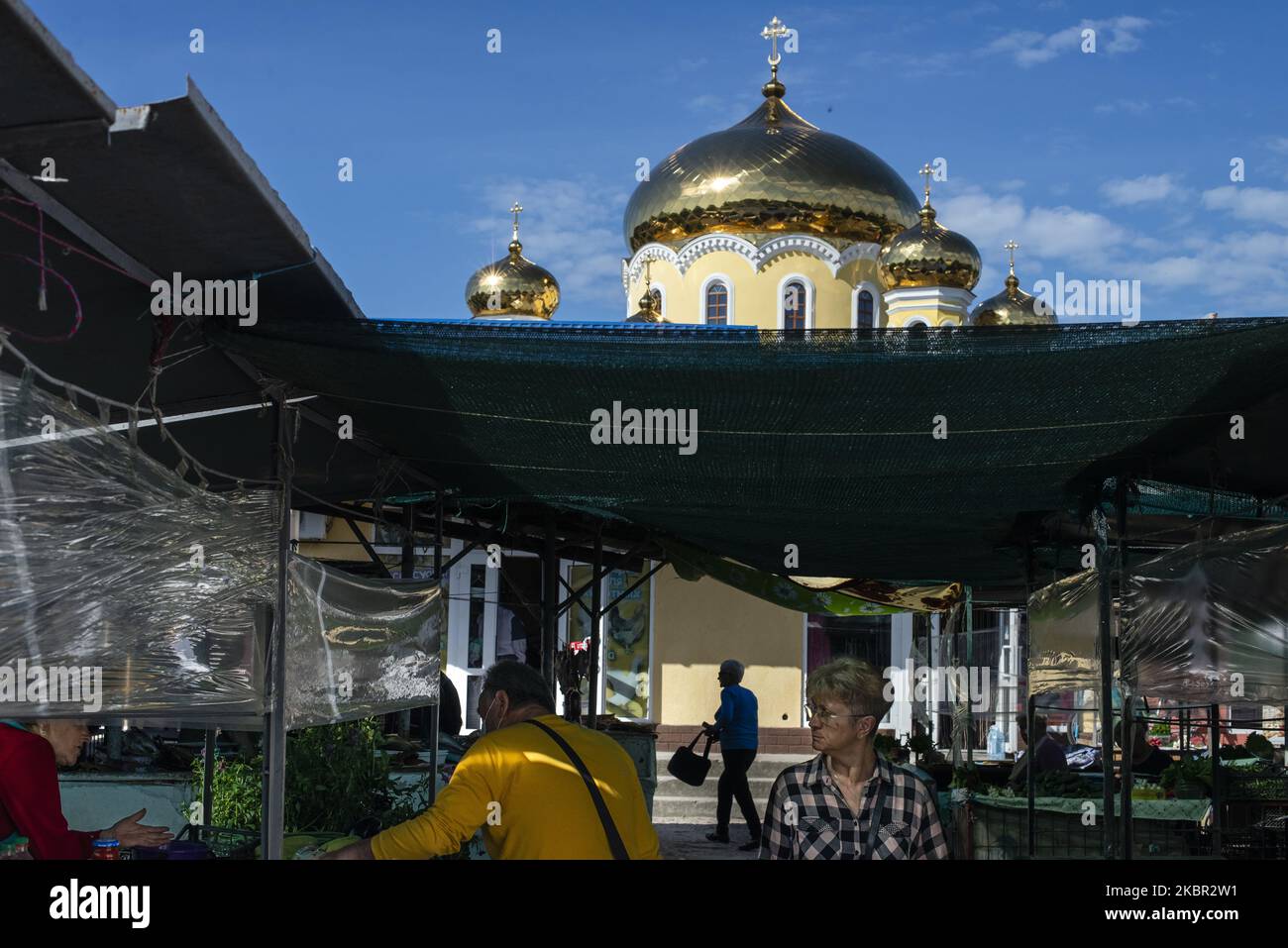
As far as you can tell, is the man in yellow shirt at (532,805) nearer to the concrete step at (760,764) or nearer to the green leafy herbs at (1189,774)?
the green leafy herbs at (1189,774)

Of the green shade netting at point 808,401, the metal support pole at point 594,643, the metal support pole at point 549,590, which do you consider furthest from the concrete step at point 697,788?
the green shade netting at point 808,401

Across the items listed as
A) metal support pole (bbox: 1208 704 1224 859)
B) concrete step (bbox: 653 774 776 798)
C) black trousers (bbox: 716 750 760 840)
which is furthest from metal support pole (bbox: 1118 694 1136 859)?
concrete step (bbox: 653 774 776 798)

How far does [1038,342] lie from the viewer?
471cm

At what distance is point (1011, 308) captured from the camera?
30.1 m

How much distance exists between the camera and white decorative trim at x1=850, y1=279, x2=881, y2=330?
2659 centimetres

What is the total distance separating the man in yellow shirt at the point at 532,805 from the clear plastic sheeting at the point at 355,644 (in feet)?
5.80

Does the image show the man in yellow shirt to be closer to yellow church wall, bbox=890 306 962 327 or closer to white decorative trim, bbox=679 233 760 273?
white decorative trim, bbox=679 233 760 273

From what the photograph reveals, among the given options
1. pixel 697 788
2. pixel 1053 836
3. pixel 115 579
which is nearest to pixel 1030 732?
pixel 1053 836

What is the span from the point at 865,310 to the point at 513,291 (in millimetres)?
7344

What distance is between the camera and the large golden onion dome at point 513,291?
29.1 meters

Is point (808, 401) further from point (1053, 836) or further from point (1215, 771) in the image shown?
point (1053, 836)

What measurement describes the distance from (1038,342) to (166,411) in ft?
10.8

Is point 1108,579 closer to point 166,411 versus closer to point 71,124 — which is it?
point 166,411
